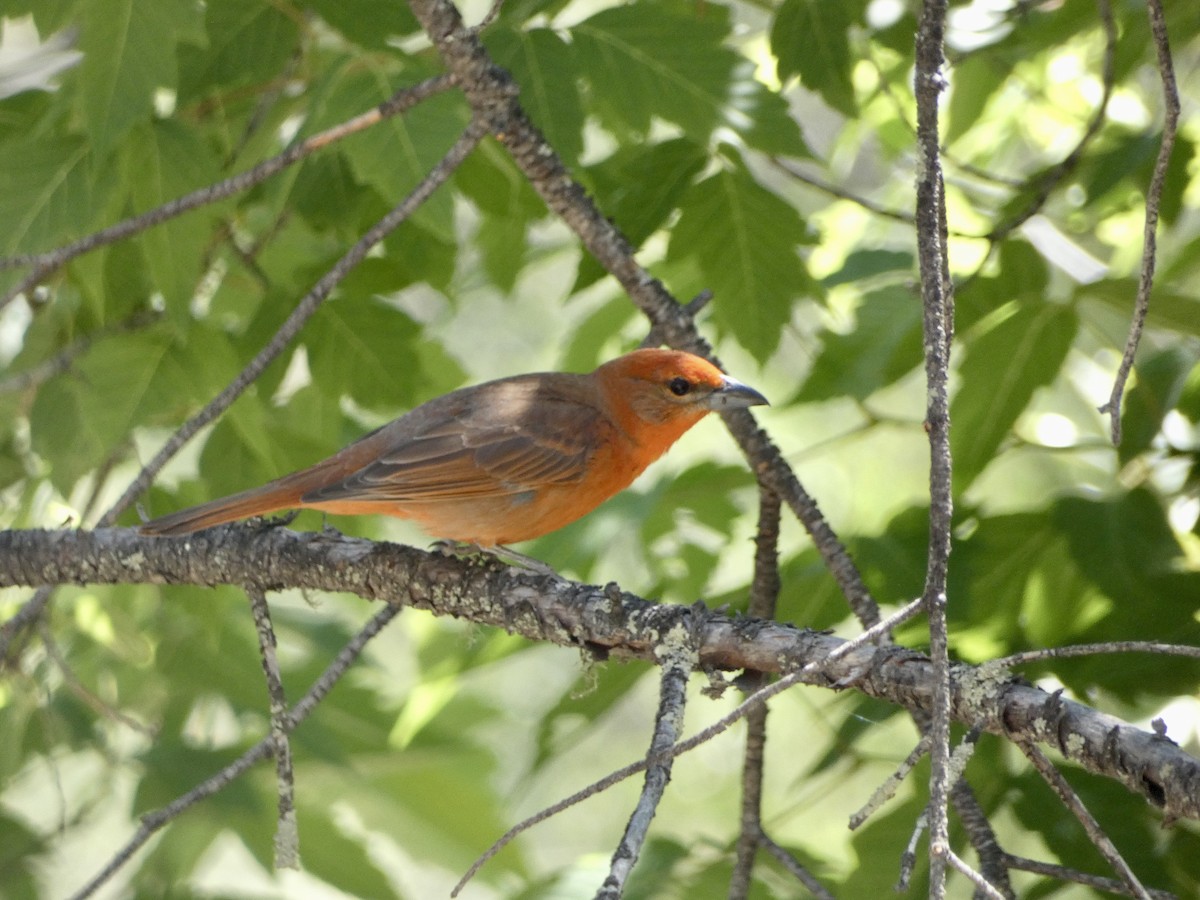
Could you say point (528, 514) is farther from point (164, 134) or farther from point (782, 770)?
point (782, 770)

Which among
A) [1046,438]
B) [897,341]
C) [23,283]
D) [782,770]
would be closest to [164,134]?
[23,283]

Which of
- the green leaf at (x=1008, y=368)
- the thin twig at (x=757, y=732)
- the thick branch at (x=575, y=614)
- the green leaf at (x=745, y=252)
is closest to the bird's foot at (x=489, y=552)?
the thick branch at (x=575, y=614)

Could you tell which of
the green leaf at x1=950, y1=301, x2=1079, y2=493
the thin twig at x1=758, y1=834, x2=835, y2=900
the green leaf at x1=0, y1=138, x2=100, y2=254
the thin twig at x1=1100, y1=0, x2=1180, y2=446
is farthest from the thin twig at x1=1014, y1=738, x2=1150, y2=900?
the green leaf at x1=0, y1=138, x2=100, y2=254

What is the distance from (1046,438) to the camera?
14.0 feet

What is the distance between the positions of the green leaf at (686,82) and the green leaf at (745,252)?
27cm

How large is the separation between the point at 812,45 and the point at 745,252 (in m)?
0.66

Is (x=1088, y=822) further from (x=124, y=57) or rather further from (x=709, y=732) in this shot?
(x=124, y=57)

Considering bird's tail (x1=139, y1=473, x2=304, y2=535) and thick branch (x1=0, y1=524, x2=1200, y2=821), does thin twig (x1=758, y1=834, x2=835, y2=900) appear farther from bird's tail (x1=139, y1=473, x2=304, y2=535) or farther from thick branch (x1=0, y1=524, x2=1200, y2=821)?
bird's tail (x1=139, y1=473, x2=304, y2=535)

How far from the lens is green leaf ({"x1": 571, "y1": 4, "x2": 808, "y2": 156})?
3.28 meters

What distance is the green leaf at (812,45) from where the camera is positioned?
3.53 m

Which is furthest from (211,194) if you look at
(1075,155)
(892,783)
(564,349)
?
(564,349)

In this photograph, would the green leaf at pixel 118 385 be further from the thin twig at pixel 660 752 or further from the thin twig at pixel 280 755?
the thin twig at pixel 660 752

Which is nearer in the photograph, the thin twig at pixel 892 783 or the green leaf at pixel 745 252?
the thin twig at pixel 892 783

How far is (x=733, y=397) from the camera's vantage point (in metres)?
3.91
